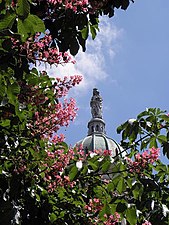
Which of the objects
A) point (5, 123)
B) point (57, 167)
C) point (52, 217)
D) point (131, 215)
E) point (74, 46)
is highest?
point (74, 46)

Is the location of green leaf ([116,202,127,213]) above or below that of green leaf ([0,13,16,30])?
below

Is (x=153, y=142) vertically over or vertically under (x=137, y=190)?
over

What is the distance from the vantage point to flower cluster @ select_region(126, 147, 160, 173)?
3.00 metres

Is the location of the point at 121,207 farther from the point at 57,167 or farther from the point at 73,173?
the point at 57,167

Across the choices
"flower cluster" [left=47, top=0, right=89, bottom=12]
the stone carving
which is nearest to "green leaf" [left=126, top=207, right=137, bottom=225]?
"flower cluster" [left=47, top=0, right=89, bottom=12]

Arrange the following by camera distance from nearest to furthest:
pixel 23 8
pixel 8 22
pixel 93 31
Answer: pixel 23 8 → pixel 8 22 → pixel 93 31

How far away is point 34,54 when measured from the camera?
285cm

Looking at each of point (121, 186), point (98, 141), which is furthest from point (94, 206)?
point (98, 141)

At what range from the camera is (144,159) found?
302 cm

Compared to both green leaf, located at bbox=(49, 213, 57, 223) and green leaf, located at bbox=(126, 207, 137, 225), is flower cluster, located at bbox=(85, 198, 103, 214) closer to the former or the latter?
green leaf, located at bbox=(49, 213, 57, 223)

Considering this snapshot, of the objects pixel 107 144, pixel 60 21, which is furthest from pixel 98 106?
pixel 60 21

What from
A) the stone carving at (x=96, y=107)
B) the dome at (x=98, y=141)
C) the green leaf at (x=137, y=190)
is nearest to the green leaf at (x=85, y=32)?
the green leaf at (x=137, y=190)

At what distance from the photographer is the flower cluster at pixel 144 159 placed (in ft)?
9.84

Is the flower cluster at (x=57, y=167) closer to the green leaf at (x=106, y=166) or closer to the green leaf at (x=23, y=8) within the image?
the green leaf at (x=106, y=166)
